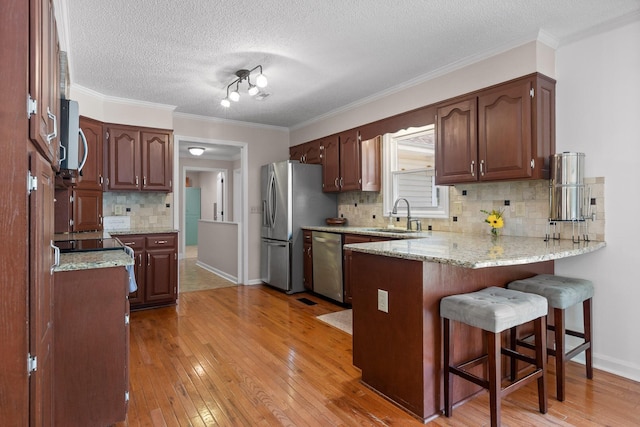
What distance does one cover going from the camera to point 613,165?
2562 mm

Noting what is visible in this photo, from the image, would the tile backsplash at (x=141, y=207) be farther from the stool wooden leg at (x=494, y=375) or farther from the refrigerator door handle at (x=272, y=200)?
the stool wooden leg at (x=494, y=375)

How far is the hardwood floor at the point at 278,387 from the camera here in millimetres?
2010

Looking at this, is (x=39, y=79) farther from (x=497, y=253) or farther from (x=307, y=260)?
(x=307, y=260)

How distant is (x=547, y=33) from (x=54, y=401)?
12.7ft

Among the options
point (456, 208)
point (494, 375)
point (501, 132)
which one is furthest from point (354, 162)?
point (494, 375)

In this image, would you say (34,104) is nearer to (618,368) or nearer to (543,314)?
(543,314)

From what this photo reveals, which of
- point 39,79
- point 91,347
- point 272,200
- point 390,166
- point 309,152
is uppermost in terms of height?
point 309,152

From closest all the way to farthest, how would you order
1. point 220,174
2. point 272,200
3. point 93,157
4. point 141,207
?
point 93,157, point 141,207, point 272,200, point 220,174

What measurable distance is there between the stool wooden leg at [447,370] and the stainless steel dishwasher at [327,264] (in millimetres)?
2280

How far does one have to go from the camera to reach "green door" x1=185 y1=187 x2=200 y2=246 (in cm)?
1088

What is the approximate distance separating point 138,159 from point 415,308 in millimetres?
3834

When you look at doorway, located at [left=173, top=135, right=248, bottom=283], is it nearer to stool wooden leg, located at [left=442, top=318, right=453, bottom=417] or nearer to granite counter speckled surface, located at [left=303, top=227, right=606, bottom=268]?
granite counter speckled surface, located at [left=303, top=227, right=606, bottom=268]

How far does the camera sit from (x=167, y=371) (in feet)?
8.52

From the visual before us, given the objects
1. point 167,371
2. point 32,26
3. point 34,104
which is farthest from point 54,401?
point 32,26
